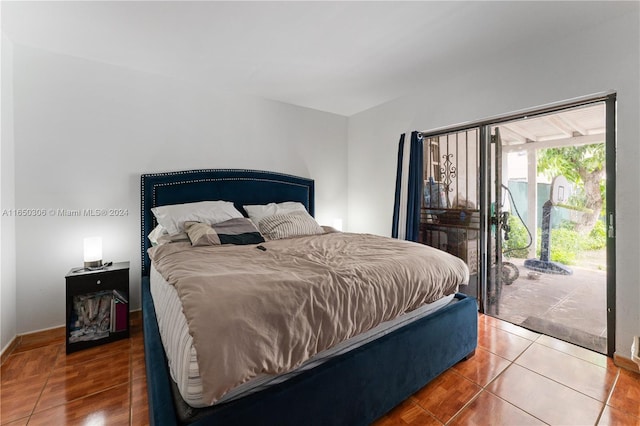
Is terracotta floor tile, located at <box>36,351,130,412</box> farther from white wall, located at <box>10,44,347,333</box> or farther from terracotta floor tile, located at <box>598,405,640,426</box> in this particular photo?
terracotta floor tile, located at <box>598,405,640,426</box>

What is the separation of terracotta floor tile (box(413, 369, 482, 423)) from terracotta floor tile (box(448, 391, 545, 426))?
0.13 feet

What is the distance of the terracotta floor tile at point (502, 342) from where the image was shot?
216cm

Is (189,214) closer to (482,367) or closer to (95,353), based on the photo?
(95,353)

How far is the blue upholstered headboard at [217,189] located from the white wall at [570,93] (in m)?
1.30

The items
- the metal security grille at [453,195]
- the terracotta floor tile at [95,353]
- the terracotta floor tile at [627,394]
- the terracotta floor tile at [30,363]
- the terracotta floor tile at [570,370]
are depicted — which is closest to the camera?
the terracotta floor tile at [627,394]

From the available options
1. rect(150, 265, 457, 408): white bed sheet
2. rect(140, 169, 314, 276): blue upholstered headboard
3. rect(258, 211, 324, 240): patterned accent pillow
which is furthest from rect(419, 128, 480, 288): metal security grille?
rect(150, 265, 457, 408): white bed sheet

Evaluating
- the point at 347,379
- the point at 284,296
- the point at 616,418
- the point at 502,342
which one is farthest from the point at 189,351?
the point at 502,342

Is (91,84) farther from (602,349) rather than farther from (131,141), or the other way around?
(602,349)

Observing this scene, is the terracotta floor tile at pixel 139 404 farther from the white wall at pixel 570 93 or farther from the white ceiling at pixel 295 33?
the white wall at pixel 570 93

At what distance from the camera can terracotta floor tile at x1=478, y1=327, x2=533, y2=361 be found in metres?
2.16

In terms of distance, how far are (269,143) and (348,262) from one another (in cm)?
239

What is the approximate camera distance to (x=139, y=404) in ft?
5.31

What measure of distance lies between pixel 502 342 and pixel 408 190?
1.78 meters

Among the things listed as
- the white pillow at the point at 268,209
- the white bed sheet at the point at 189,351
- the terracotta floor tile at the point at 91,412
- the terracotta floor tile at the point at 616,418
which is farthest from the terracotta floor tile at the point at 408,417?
the white pillow at the point at 268,209
